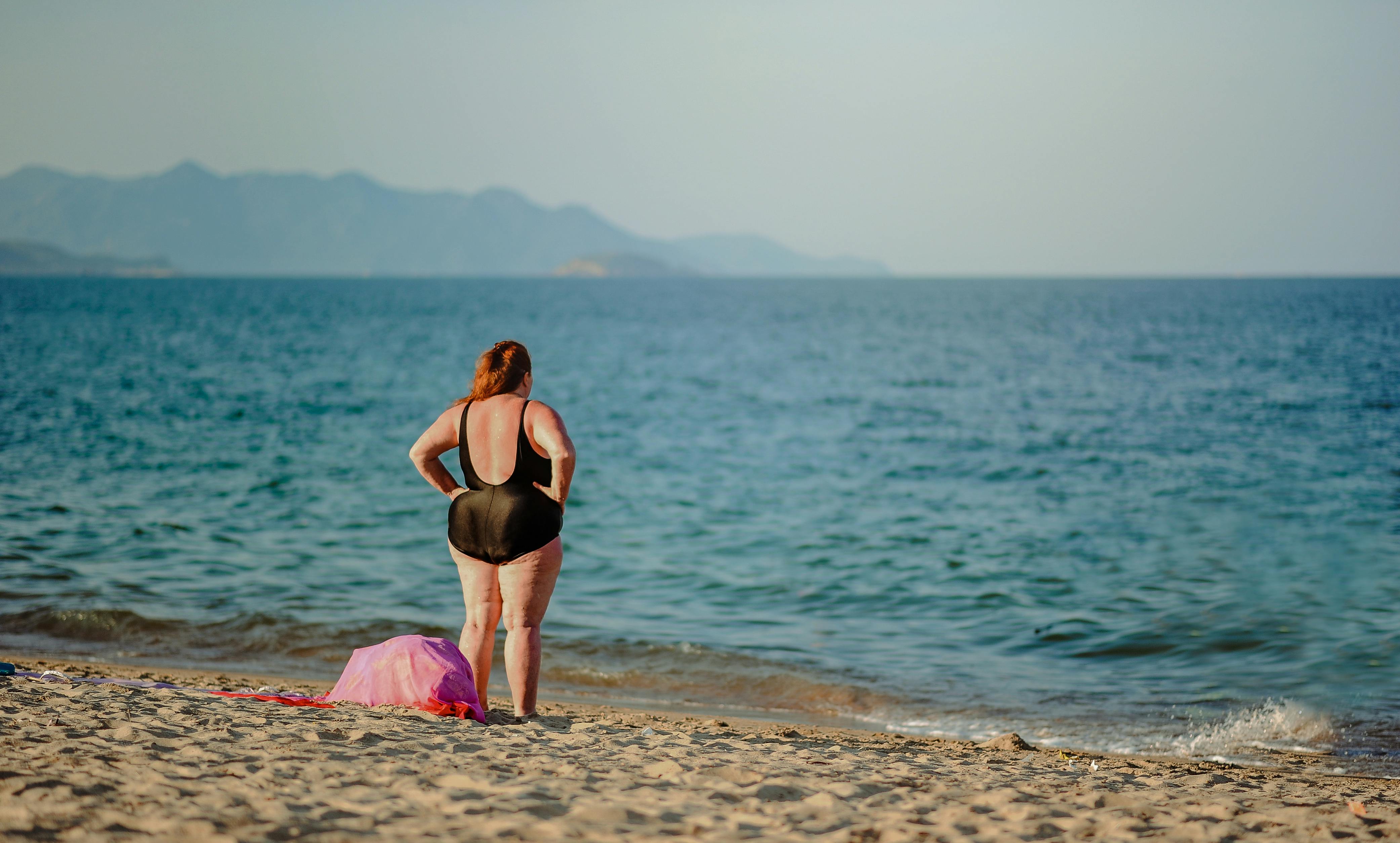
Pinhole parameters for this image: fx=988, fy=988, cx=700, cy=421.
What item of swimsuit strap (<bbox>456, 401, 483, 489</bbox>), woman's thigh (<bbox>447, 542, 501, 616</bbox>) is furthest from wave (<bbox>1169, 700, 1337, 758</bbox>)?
swimsuit strap (<bbox>456, 401, 483, 489</bbox>)

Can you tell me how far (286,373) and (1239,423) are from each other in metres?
25.2

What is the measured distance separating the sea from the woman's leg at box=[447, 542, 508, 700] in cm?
198

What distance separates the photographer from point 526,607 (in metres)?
4.97

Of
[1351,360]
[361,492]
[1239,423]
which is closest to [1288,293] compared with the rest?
[1351,360]

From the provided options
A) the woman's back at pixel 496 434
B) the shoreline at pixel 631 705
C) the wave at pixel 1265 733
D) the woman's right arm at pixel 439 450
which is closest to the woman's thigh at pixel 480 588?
the woman's right arm at pixel 439 450

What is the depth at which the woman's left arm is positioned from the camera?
473cm

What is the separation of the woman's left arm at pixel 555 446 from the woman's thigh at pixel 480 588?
530 mm

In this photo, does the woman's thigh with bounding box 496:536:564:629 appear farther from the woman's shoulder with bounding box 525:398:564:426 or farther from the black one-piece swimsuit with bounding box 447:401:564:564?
the woman's shoulder with bounding box 525:398:564:426

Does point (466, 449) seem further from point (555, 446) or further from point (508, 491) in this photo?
point (555, 446)

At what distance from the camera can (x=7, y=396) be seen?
22.2m

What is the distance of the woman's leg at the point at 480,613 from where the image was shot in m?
4.99

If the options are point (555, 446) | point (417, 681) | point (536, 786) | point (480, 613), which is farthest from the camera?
point (417, 681)

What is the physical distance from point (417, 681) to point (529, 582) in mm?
902

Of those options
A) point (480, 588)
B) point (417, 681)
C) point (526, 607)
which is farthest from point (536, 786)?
point (417, 681)
